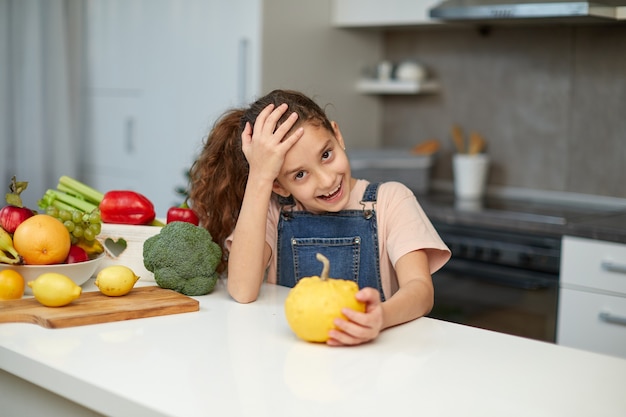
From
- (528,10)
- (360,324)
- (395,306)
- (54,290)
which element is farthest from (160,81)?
(360,324)

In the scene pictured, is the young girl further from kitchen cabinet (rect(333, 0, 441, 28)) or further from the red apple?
kitchen cabinet (rect(333, 0, 441, 28))

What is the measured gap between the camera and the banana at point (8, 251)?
1.60 m

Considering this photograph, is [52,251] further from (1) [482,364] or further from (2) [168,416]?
(1) [482,364]

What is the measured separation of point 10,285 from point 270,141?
560 mm

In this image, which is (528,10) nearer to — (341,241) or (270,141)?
(341,241)

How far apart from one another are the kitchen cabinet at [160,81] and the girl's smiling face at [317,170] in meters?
1.47

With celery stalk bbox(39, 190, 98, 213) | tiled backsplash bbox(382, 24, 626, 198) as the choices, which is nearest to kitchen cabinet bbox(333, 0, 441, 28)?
tiled backsplash bbox(382, 24, 626, 198)

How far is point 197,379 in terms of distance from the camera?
1.17 meters

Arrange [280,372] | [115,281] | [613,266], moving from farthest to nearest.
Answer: [613,266] < [115,281] < [280,372]

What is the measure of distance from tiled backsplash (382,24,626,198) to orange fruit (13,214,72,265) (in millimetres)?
2302

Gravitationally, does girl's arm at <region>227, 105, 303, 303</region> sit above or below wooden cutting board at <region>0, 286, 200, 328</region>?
above

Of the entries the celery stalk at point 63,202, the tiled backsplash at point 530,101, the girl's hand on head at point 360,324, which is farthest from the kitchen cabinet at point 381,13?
the girl's hand on head at point 360,324

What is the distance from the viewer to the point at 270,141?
1.63 m

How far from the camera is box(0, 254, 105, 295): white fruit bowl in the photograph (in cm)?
161
